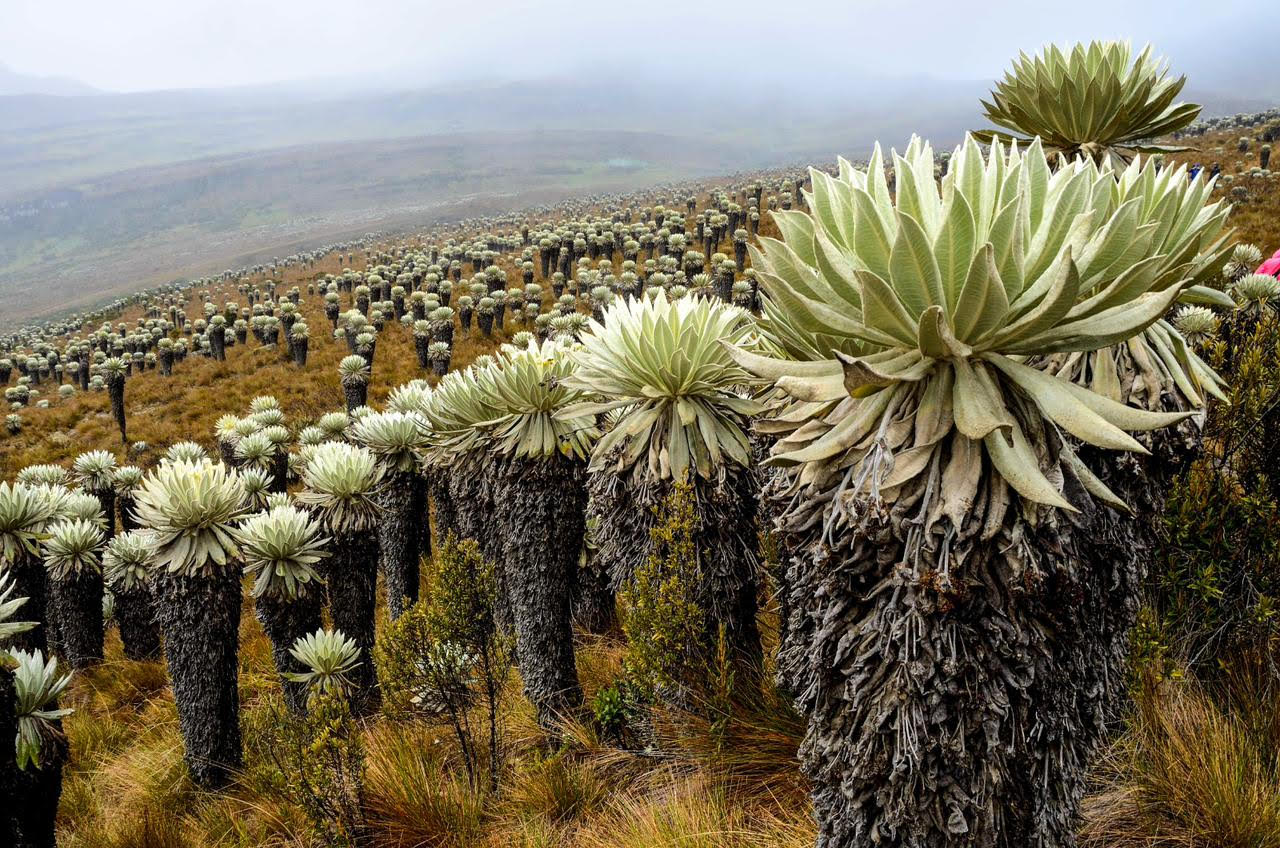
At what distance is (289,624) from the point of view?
5707 millimetres

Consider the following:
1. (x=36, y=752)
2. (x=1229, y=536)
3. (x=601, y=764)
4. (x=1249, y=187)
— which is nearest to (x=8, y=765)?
(x=36, y=752)

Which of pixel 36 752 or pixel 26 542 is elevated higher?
pixel 36 752

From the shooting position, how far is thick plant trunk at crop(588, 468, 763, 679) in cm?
326

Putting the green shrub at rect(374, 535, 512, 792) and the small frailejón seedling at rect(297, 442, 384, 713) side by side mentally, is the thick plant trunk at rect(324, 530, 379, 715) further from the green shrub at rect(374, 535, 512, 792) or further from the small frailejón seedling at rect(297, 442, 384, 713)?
the green shrub at rect(374, 535, 512, 792)

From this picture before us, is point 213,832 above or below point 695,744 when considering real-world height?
below

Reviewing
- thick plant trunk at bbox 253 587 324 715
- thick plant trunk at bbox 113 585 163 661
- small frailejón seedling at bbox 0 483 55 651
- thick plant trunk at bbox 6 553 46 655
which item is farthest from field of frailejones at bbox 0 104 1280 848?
thick plant trunk at bbox 113 585 163 661

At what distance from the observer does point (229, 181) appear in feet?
648

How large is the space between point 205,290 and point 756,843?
184ft

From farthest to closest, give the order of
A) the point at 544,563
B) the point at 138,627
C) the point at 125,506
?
the point at 125,506 < the point at 138,627 < the point at 544,563

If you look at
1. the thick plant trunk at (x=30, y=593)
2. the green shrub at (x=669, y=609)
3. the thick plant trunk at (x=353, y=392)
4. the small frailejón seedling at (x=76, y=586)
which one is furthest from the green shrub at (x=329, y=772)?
the thick plant trunk at (x=353, y=392)

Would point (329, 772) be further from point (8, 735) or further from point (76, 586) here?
point (76, 586)

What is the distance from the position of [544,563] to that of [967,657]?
305 centimetres

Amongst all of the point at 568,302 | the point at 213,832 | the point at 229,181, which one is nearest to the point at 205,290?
the point at 568,302

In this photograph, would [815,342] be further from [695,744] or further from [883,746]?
[695,744]
